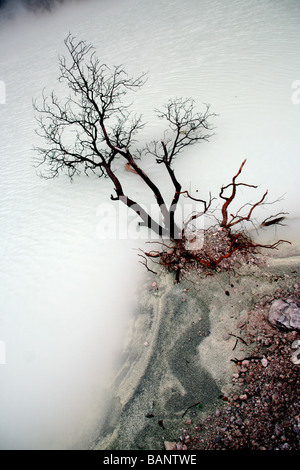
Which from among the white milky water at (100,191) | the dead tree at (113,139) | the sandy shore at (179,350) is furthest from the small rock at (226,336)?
the dead tree at (113,139)

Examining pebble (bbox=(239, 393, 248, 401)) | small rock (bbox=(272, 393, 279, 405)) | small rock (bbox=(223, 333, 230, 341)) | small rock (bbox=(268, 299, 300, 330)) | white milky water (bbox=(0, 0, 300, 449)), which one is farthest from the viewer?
white milky water (bbox=(0, 0, 300, 449))

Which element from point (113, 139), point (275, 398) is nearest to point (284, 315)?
point (275, 398)

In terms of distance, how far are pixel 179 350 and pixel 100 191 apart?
461 centimetres

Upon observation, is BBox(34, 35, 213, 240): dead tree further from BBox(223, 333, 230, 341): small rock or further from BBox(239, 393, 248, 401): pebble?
BBox(239, 393, 248, 401): pebble

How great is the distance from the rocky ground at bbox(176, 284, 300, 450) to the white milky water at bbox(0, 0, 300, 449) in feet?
5.56

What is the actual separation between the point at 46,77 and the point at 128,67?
450 cm

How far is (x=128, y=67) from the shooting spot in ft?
35.4

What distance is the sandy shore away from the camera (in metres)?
A: 3.39

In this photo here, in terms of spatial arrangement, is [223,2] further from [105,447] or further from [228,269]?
[105,447]

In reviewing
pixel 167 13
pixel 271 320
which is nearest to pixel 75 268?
pixel 271 320

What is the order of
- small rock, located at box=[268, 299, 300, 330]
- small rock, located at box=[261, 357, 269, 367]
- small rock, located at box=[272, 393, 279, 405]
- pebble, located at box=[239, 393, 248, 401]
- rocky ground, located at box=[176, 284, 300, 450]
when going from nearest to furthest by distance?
rocky ground, located at box=[176, 284, 300, 450] < small rock, located at box=[272, 393, 279, 405] < pebble, located at box=[239, 393, 248, 401] < small rock, located at box=[261, 357, 269, 367] < small rock, located at box=[268, 299, 300, 330]

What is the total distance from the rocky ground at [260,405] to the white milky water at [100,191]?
169 centimetres

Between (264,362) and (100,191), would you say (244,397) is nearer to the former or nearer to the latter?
(264,362)

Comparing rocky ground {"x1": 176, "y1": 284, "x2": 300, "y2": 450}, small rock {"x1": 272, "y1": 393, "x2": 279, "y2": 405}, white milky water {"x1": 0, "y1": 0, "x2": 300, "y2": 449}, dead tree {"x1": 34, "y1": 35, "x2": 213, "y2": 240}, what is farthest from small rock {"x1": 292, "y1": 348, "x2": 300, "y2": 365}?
dead tree {"x1": 34, "y1": 35, "x2": 213, "y2": 240}
